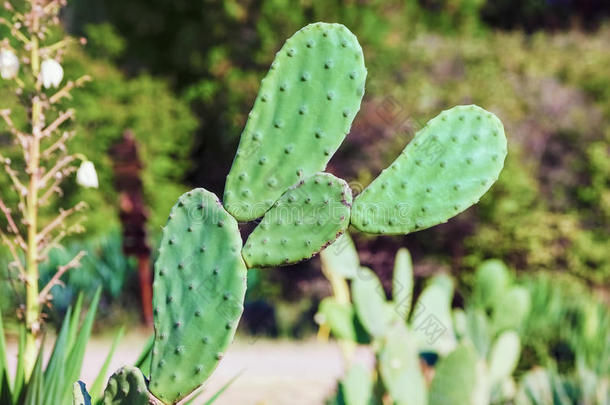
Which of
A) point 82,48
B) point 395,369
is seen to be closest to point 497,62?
point 82,48

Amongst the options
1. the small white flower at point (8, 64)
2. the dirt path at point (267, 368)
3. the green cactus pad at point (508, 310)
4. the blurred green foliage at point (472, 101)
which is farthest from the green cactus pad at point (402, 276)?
the blurred green foliage at point (472, 101)

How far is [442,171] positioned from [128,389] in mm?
776

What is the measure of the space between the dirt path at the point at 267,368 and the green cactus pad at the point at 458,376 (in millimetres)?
2141

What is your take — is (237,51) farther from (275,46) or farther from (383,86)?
(383,86)

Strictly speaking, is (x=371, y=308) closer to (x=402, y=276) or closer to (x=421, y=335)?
(x=402, y=276)

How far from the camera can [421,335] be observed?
11.8ft

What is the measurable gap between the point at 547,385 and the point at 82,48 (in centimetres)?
829

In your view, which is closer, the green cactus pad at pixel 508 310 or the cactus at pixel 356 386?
the cactus at pixel 356 386

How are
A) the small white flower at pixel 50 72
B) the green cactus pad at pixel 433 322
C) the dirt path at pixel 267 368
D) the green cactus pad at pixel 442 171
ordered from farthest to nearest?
the dirt path at pixel 267 368, the green cactus pad at pixel 433 322, the small white flower at pixel 50 72, the green cactus pad at pixel 442 171

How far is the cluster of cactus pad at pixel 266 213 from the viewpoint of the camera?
172 cm

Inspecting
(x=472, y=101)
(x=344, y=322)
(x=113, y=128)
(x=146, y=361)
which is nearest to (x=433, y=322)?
(x=344, y=322)

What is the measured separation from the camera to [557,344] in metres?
5.06

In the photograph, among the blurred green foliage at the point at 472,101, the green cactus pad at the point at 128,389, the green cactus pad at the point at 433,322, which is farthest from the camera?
the blurred green foliage at the point at 472,101

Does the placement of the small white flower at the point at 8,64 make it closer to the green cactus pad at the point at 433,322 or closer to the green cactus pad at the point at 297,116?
the green cactus pad at the point at 297,116
